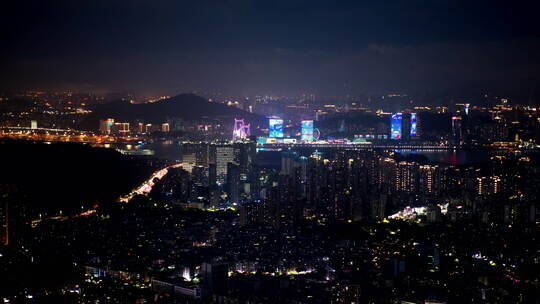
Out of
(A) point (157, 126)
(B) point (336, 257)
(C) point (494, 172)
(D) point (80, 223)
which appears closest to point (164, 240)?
(D) point (80, 223)

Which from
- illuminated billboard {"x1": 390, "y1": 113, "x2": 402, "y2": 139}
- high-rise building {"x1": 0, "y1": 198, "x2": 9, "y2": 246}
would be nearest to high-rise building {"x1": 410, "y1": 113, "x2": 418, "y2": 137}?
illuminated billboard {"x1": 390, "y1": 113, "x2": 402, "y2": 139}

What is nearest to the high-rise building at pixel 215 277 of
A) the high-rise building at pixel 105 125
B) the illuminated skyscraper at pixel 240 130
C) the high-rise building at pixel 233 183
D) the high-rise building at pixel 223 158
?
the high-rise building at pixel 233 183

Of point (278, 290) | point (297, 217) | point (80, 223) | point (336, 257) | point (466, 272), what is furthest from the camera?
point (297, 217)

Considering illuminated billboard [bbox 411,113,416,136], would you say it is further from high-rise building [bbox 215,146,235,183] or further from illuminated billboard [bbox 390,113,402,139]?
high-rise building [bbox 215,146,235,183]

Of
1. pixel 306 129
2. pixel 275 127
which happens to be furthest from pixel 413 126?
pixel 275 127

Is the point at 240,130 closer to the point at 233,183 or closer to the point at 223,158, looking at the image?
the point at 223,158

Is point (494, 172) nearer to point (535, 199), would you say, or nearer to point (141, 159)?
point (535, 199)
